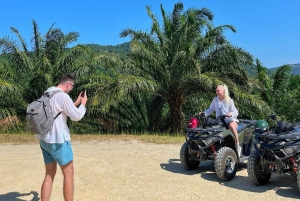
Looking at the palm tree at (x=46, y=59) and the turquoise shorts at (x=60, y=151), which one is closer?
the turquoise shorts at (x=60, y=151)

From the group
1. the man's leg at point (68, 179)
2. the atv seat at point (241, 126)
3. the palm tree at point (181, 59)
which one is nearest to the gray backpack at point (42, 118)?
the man's leg at point (68, 179)

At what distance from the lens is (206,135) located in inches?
244

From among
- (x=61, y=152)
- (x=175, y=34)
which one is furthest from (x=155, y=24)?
(x=61, y=152)

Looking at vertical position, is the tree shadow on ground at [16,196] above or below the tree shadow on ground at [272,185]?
below

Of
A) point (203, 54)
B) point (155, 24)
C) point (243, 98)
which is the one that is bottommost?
point (243, 98)

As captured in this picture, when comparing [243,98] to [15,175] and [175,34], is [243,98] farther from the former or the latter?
[15,175]

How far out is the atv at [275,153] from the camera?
511 cm

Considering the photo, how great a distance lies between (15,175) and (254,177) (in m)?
4.06

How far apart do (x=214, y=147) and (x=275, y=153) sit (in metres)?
1.32

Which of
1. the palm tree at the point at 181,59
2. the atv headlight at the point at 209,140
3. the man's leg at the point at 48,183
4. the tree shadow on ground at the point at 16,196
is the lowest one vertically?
the tree shadow on ground at the point at 16,196

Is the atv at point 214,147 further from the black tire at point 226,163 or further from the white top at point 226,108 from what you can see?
the white top at point 226,108

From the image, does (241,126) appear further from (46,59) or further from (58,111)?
(46,59)

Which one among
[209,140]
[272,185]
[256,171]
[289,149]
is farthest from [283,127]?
[209,140]

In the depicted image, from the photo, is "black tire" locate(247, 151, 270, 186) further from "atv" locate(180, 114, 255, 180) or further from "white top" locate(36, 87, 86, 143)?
"white top" locate(36, 87, 86, 143)
